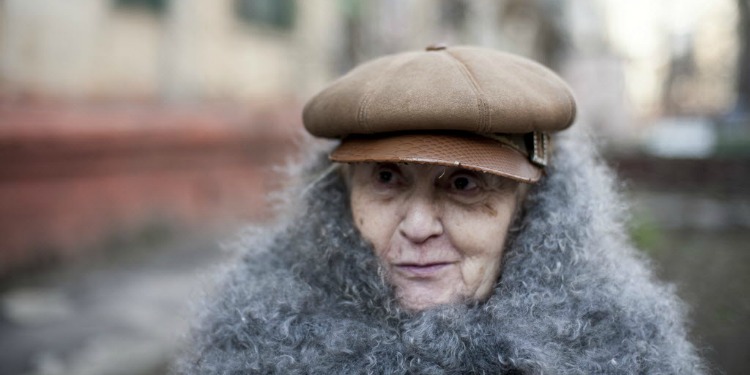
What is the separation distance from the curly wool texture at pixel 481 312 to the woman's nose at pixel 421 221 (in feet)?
0.52

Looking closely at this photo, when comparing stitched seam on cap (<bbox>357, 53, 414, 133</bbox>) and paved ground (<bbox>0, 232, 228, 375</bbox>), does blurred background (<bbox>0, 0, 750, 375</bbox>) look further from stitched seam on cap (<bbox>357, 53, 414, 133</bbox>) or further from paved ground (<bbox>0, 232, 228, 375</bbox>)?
stitched seam on cap (<bbox>357, 53, 414, 133</bbox>)

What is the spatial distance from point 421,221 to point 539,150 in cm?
40

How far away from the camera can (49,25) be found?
18.8 ft

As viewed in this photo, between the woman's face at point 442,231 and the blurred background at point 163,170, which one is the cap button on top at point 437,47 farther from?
the blurred background at point 163,170

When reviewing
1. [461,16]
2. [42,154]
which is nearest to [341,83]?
[42,154]

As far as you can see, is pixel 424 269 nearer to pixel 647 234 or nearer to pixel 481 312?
pixel 481 312

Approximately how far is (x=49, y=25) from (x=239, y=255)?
478 cm

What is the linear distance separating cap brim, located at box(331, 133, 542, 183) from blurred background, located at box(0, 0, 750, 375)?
688 mm

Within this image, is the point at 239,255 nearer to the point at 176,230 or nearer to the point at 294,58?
the point at 176,230

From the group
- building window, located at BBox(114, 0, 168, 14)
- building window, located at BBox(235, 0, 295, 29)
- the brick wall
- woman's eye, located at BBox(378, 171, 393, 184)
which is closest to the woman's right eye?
woman's eye, located at BBox(378, 171, 393, 184)

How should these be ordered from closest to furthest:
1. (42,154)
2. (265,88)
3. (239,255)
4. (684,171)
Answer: (239,255) → (42,154) → (684,171) → (265,88)

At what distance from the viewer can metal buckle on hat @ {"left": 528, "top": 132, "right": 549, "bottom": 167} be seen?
173 cm

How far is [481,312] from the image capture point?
1658mm

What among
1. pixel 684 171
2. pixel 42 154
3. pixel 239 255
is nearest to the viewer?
pixel 239 255
